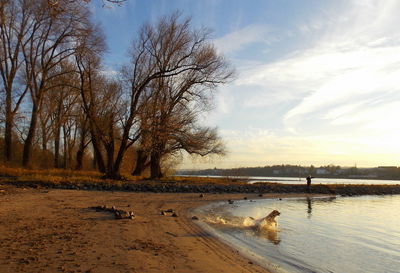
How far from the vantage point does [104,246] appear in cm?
661

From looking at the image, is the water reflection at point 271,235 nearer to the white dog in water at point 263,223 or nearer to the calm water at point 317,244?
the calm water at point 317,244

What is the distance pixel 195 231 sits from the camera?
31.3ft

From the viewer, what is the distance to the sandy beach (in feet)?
17.7

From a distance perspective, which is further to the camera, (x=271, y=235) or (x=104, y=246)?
(x=271, y=235)

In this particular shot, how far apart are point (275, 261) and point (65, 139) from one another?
138 ft

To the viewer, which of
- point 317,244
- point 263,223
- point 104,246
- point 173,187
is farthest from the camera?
point 173,187

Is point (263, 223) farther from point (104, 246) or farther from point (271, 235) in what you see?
point (104, 246)

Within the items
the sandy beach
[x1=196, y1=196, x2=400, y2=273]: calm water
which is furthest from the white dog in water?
the sandy beach

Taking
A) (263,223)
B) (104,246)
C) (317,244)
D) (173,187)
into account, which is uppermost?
(173,187)

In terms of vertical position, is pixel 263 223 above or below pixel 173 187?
below

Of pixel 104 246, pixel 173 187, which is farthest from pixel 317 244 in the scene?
pixel 173 187

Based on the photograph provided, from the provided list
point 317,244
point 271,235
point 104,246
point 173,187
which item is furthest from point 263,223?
point 173,187

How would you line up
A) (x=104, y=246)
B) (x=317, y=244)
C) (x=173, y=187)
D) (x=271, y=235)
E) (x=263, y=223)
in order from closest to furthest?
(x=104, y=246)
(x=317, y=244)
(x=271, y=235)
(x=263, y=223)
(x=173, y=187)

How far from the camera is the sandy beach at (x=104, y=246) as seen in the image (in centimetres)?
538
